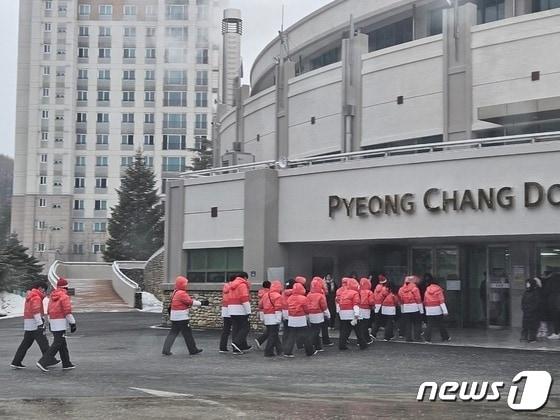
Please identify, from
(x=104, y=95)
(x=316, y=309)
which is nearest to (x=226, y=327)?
(x=316, y=309)

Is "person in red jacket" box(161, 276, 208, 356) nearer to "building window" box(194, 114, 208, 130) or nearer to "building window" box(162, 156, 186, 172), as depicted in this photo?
"building window" box(194, 114, 208, 130)

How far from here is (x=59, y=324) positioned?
14586 millimetres

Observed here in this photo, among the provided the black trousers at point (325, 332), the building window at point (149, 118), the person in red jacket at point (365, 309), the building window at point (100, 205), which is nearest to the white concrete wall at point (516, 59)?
the person in red jacket at point (365, 309)

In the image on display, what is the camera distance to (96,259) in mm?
82188

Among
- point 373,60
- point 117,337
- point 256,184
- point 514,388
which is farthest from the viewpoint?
point 373,60

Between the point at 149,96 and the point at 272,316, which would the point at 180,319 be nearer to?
the point at 272,316

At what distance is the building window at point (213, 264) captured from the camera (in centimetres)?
2431

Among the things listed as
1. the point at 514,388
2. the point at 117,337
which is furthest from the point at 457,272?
the point at 514,388

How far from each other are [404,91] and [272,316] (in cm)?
1157

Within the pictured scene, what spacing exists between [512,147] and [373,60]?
8758 millimetres

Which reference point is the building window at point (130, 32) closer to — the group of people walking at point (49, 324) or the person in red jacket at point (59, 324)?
the group of people walking at point (49, 324)

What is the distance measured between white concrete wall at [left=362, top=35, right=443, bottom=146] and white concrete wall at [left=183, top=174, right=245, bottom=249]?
5160 millimetres

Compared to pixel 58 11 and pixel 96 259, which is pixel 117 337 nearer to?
pixel 96 259

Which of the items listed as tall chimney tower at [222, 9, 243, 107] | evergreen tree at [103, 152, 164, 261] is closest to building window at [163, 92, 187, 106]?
evergreen tree at [103, 152, 164, 261]
